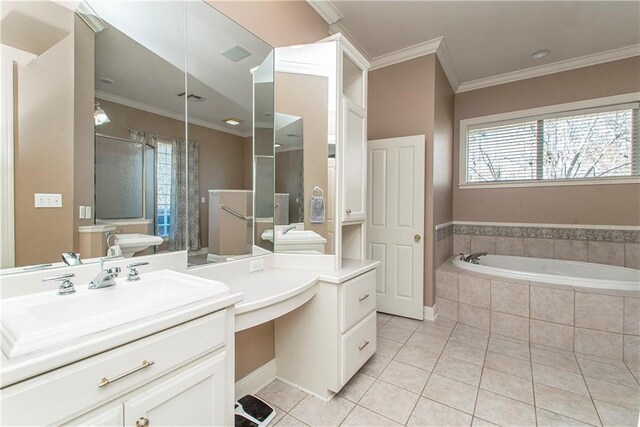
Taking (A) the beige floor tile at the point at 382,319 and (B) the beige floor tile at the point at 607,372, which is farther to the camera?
(A) the beige floor tile at the point at 382,319

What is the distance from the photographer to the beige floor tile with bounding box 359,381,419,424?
1.58m

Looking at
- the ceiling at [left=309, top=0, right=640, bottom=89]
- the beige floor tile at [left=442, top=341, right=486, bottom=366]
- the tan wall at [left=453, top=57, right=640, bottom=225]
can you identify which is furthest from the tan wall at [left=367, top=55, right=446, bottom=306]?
the tan wall at [left=453, top=57, right=640, bottom=225]

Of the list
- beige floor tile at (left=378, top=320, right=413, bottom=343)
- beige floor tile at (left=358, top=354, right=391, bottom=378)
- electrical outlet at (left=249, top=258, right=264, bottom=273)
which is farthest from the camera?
beige floor tile at (left=378, top=320, right=413, bottom=343)

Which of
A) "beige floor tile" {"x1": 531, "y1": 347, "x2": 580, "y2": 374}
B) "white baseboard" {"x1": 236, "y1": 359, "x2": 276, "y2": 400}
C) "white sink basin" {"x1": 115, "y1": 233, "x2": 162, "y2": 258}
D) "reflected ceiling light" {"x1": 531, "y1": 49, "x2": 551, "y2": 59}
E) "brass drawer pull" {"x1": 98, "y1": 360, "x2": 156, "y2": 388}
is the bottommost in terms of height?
"beige floor tile" {"x1": 531, "y1": 347, "x2": 580, "y2": 374}

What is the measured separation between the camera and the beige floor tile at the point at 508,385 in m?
1.74

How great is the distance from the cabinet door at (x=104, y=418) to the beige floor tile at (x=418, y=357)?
189 cm

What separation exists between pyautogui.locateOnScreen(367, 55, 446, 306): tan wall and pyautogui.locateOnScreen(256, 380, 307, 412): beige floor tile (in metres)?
1.72

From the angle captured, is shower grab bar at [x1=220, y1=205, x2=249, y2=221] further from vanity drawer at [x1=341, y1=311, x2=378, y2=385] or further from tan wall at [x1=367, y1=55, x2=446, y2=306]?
tan wall at [x1=367, y1=55, x2=446, y2=306]

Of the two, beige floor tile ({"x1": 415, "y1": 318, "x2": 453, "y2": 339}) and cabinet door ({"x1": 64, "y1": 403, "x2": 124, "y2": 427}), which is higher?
cabinet door ({"x1": 64, "y1": 403, "x2": 124, "y2": 427})

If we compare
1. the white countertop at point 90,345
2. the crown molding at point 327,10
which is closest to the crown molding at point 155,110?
the white countertop at point 90,345

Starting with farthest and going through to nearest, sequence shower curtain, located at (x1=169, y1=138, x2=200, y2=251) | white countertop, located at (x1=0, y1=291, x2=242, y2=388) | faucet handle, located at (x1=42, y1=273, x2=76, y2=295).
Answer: shower curtain, located at (x1=169, y1=138, x2=200, y2=251) → faucet handle, located at (x1=42, y1=273, x2=76, y2=295) → white countertop, located at (x1=0, y1=291, x2=242, y2=388)

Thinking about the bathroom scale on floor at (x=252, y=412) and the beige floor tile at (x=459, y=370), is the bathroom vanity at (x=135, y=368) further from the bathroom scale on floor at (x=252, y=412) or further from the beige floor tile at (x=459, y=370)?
the beige floor tile at (x=459, y=370)

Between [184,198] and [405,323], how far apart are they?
2401 millimetres

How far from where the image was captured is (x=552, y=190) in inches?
130
